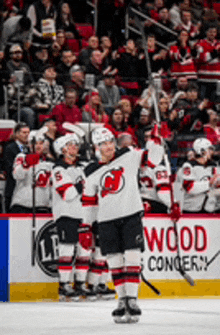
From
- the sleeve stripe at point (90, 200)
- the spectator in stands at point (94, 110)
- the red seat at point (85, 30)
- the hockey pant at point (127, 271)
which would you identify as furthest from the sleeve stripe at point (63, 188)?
the red seat at point (85, 30)

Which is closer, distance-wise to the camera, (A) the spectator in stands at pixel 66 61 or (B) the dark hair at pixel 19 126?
(B) the dark hair at pixel 19 126

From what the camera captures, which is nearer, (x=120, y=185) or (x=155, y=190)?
(x=120, y=185)

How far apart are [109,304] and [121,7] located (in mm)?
7035

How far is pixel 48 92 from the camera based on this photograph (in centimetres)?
1040

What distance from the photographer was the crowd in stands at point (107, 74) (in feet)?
33.9

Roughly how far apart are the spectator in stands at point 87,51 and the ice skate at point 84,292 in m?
4.00

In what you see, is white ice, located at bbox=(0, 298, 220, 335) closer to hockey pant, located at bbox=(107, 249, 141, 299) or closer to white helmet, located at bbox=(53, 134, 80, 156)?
hockey pant, located at bbox=(107, 249, 141, 299)

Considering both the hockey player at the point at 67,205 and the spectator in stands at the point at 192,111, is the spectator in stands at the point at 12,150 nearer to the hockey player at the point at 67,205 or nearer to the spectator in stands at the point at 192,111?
the hockey player at the point at 67,205

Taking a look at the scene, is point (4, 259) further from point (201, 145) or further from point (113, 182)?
point (201, 145)

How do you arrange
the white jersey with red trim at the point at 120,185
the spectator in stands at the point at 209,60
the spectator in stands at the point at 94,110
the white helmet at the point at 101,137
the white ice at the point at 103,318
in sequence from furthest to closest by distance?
the spectator in stands at the point at 209,60 < the spectator in stands at the point at 94,110 < the white helmet at the point at 101,137 < the white jersey with red trim at the point at 120,185 < the white ice at the point at 103,318

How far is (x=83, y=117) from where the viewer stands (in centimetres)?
1043

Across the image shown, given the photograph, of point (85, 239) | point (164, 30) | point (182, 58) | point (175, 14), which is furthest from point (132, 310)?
point (175, 14)

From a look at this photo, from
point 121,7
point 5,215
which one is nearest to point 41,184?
point 5,215

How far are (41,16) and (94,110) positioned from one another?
8.84 feet
